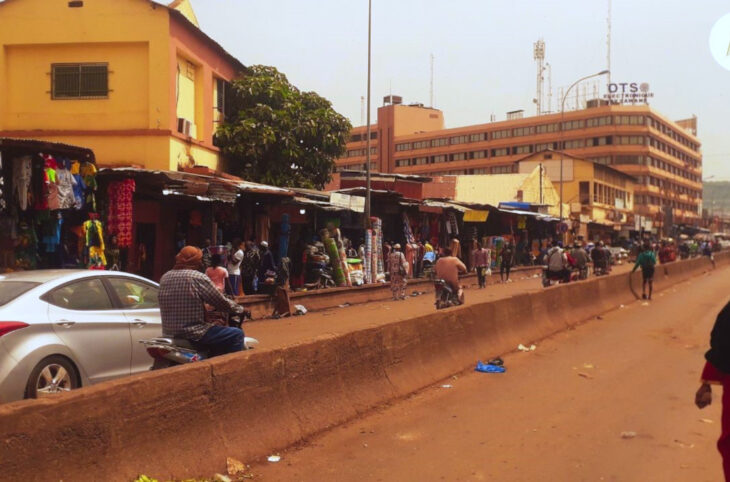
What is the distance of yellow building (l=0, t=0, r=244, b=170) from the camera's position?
2112 cm

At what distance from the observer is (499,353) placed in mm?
11055

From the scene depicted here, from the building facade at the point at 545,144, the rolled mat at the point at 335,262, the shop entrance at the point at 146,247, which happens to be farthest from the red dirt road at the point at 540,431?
the building facade at the point at 545,144

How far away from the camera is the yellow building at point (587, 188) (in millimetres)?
64625

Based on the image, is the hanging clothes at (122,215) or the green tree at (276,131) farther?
the green tree at (276,131)

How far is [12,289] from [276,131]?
19748 mm

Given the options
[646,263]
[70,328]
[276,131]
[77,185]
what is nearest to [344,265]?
[276,131]

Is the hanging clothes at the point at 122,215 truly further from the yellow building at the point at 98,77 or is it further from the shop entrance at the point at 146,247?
the yellow building at the point at 98,77

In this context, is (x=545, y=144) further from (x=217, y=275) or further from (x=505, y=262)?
(x=217, y=275)

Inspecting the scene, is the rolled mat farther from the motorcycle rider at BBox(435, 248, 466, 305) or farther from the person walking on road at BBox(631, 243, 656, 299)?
the person walking on road at BBox(631, 243, 656, 299)

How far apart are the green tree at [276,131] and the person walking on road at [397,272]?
19.0 ft

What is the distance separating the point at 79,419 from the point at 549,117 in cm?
9017

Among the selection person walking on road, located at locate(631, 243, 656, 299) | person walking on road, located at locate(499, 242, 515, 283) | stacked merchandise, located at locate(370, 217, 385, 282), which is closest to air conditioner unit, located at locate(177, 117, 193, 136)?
stacked merchandise, located at locate(370, 217, 385, 282)

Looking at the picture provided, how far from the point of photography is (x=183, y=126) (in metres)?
21.9

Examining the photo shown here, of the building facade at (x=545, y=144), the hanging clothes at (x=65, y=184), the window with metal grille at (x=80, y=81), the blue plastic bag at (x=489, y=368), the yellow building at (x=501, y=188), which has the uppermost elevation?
the building facade at (x=545, y=144)
